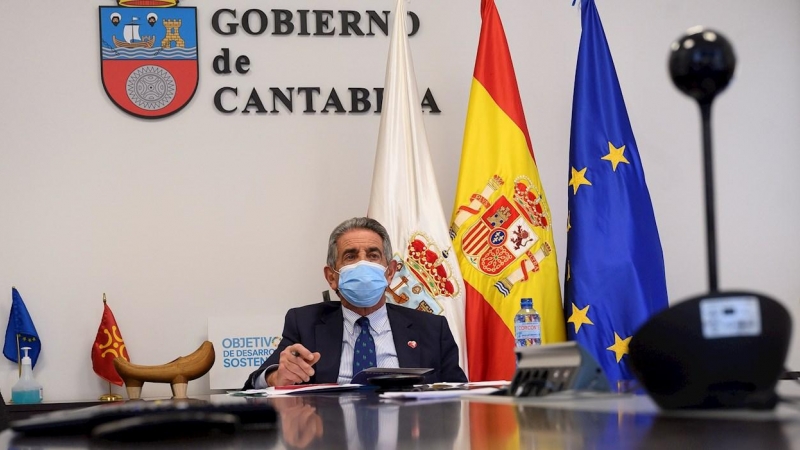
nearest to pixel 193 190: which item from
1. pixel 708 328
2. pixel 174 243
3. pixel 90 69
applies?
pixel 174 243

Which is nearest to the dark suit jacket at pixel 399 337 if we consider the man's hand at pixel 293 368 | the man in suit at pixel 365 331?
the man in suit at pixel 365 331

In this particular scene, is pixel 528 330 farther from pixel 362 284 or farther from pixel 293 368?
pixel 293 368

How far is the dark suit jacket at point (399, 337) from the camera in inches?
132

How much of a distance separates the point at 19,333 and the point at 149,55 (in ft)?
4.39

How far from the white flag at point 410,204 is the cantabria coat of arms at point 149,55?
0.93m

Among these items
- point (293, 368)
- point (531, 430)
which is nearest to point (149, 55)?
point (293, 368)

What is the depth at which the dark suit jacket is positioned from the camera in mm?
3350

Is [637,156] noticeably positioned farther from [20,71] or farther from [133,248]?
[20,71]

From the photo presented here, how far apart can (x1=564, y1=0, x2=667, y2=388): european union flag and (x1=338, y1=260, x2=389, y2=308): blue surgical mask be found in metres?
1.03

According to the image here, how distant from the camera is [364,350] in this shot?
3.37 m

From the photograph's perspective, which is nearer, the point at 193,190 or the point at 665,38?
the point at 193,190

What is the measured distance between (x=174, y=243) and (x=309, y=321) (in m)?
1.19

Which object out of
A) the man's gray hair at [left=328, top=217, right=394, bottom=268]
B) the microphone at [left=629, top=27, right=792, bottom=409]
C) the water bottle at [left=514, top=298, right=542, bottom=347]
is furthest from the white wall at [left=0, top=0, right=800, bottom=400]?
the microphone at [left=629, top=27, right=792, bottom=409]

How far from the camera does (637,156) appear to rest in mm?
4242
